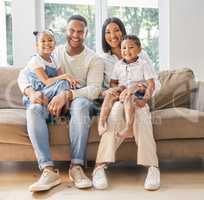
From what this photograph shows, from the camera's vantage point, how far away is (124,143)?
7.55ft

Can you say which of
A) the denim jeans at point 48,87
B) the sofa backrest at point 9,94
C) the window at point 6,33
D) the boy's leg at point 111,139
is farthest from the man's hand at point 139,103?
the window at point 6,33

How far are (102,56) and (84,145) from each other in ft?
2.34

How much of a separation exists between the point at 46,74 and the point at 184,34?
1.56 m

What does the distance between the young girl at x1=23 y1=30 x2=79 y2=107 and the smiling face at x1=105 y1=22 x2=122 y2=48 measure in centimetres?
39

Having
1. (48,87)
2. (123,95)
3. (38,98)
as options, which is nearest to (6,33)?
(48,87)

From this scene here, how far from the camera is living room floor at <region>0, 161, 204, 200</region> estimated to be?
197 centimetres

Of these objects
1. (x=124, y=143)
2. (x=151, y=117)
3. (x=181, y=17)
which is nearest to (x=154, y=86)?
(x=151, y=117)

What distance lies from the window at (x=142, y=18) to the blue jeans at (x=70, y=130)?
5.26 ft

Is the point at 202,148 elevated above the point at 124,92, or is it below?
below

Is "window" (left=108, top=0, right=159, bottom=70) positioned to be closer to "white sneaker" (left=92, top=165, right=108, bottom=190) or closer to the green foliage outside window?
the green foliage outside window

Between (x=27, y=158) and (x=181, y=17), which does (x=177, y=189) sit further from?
(x=181, y=17)

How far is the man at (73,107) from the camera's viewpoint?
6.98ft

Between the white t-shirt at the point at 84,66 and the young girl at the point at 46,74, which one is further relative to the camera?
the white t-shirt at the point at 84,66

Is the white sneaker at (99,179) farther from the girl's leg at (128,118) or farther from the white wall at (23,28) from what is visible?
the white wall at (23,28)
